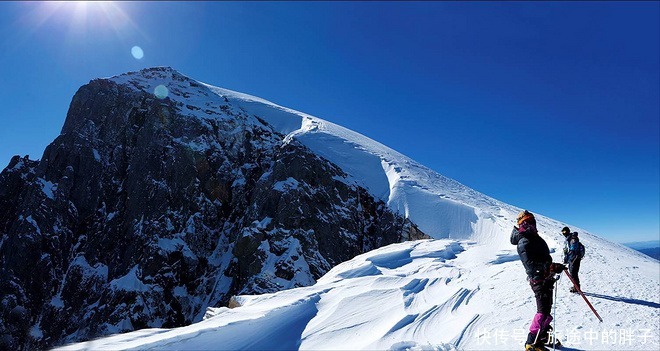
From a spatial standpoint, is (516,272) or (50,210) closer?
(516,272)

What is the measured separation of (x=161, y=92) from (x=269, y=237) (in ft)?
117

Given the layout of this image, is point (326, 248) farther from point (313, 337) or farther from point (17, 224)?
point (17, 224)

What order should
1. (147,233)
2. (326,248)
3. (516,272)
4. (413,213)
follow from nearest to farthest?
(516,272) → (413,213) → (326,248) → (147,233)

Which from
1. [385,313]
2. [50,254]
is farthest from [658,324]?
[50,254]

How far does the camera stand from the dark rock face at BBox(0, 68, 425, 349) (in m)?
41.1

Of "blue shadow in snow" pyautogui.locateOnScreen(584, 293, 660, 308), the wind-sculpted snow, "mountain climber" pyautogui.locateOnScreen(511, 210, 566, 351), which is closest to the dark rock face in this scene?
the wind-sculpted snow

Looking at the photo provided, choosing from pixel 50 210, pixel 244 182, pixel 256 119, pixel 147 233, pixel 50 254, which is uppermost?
pixel 256 119

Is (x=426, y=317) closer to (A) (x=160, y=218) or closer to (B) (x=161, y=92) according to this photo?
(A) (x=160, y=218)

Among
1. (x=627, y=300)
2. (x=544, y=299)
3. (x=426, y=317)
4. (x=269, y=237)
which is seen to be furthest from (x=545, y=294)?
(x=269, y=237)

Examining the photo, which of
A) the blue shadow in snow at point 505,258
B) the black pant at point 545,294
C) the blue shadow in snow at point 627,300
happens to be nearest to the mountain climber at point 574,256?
the blue shadow in snow at point 627,300

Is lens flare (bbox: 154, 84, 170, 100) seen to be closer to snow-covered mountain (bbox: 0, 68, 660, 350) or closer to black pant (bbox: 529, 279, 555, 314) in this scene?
snow-covered mountain (bbox: 0, 68, 660, 350)

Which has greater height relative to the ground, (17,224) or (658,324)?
(17,224)

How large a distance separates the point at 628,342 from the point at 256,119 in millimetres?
55699

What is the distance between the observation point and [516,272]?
9844 mm
